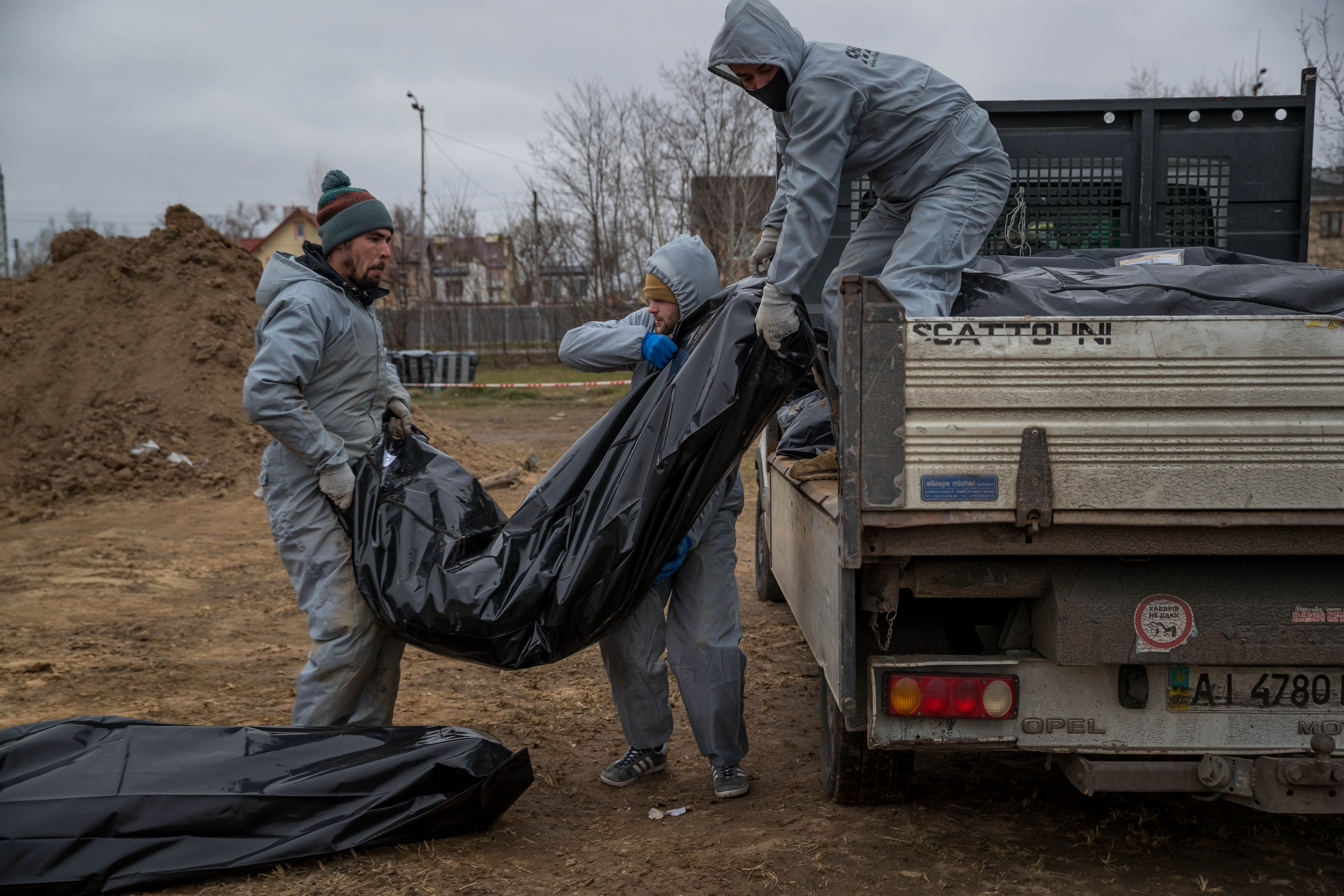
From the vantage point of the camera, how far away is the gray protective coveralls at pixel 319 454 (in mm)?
3199

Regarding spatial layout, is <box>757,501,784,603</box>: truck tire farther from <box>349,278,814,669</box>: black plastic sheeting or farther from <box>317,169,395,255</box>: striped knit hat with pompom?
<box>317,169,395,255</box>: striped knit hat with pompom

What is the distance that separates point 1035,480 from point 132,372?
1074 centimetres

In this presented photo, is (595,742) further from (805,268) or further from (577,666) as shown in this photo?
(805,268)

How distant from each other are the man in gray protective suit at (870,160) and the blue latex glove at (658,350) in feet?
1.57

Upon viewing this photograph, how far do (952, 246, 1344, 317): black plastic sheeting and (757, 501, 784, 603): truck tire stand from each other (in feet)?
8.69

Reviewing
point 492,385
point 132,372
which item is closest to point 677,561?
point 132,372

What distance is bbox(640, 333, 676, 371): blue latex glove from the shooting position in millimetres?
3379

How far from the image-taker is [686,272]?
3576mm

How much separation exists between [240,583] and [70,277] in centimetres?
679

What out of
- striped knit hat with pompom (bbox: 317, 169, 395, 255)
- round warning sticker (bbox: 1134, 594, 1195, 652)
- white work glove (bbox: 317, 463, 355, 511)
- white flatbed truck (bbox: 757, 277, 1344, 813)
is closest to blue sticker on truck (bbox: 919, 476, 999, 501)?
white flatbed truck (bbox: 757, 277, 1344, 813)

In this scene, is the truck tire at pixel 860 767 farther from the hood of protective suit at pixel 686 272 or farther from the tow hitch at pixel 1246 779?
the hood of protective suit at pixel 686 272

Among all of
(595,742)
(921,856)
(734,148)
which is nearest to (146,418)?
(595,742)

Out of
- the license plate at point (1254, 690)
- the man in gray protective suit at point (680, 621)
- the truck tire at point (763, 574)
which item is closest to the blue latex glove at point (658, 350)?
the man in gray protective suit at point (680, 621)

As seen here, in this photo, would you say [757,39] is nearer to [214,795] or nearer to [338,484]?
[338,484]
